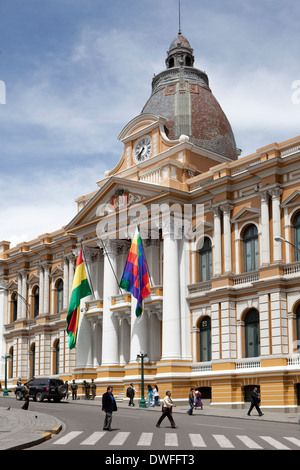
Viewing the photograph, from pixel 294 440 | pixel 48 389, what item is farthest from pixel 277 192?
pixel 294 440

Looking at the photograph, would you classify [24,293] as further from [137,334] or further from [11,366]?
[137,334]

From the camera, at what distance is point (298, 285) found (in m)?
39.3

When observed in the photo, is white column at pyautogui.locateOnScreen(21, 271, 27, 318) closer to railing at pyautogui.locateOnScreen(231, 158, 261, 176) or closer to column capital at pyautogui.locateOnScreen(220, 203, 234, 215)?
column capital at pyautogui.locateOnScreen(220, 203, 234, 215)

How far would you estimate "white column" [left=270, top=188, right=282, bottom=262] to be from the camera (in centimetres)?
4040

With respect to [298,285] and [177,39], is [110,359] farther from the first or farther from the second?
[177,39]

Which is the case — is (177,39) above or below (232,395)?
above

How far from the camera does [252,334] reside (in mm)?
42344

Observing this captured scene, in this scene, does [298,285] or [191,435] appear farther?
[298,285]

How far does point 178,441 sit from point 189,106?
124 ft

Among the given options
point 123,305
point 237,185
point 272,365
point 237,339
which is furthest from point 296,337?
point 123,305

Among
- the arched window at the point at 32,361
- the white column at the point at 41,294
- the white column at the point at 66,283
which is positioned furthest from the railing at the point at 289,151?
the arched window at the point at 32,361

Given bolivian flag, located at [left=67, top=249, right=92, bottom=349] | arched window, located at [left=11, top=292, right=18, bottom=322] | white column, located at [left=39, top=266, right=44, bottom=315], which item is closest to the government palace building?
white column, located at [left=39, top=266, right=44, bottom=315]
